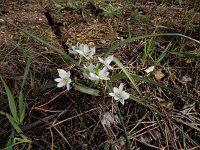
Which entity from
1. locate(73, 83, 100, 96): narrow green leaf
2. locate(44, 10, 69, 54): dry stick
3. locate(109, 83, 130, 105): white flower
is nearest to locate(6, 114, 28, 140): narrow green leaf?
locate(73, 83, 100, 96): narrow green leaf

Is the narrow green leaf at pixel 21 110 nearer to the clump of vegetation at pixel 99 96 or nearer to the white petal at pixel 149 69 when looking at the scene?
the clump of vegetation at pixel 99 96

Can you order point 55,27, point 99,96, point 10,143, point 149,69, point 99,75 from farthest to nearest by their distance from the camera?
point 55,27, point 149,69, point 99,96, point 99,75, point 10,143

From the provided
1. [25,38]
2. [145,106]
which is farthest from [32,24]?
[145,106]

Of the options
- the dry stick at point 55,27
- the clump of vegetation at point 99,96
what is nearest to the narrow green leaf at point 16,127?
the clump of vegetation at point 99,96

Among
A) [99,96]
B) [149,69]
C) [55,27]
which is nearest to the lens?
[99,96]

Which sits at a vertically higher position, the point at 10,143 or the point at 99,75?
the point at 99,75

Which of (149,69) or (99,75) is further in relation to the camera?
(149,69)

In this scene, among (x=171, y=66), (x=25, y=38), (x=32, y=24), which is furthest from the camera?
(x=32, y=24)

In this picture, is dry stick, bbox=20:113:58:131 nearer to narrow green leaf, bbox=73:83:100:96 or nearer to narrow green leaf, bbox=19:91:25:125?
narrow green leaf, bbox=19:91:25:125

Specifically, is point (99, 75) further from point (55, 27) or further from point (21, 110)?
point (55, 27)

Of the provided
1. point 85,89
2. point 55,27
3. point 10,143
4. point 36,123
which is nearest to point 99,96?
point 85,89

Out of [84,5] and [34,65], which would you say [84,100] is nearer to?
[34,65]
